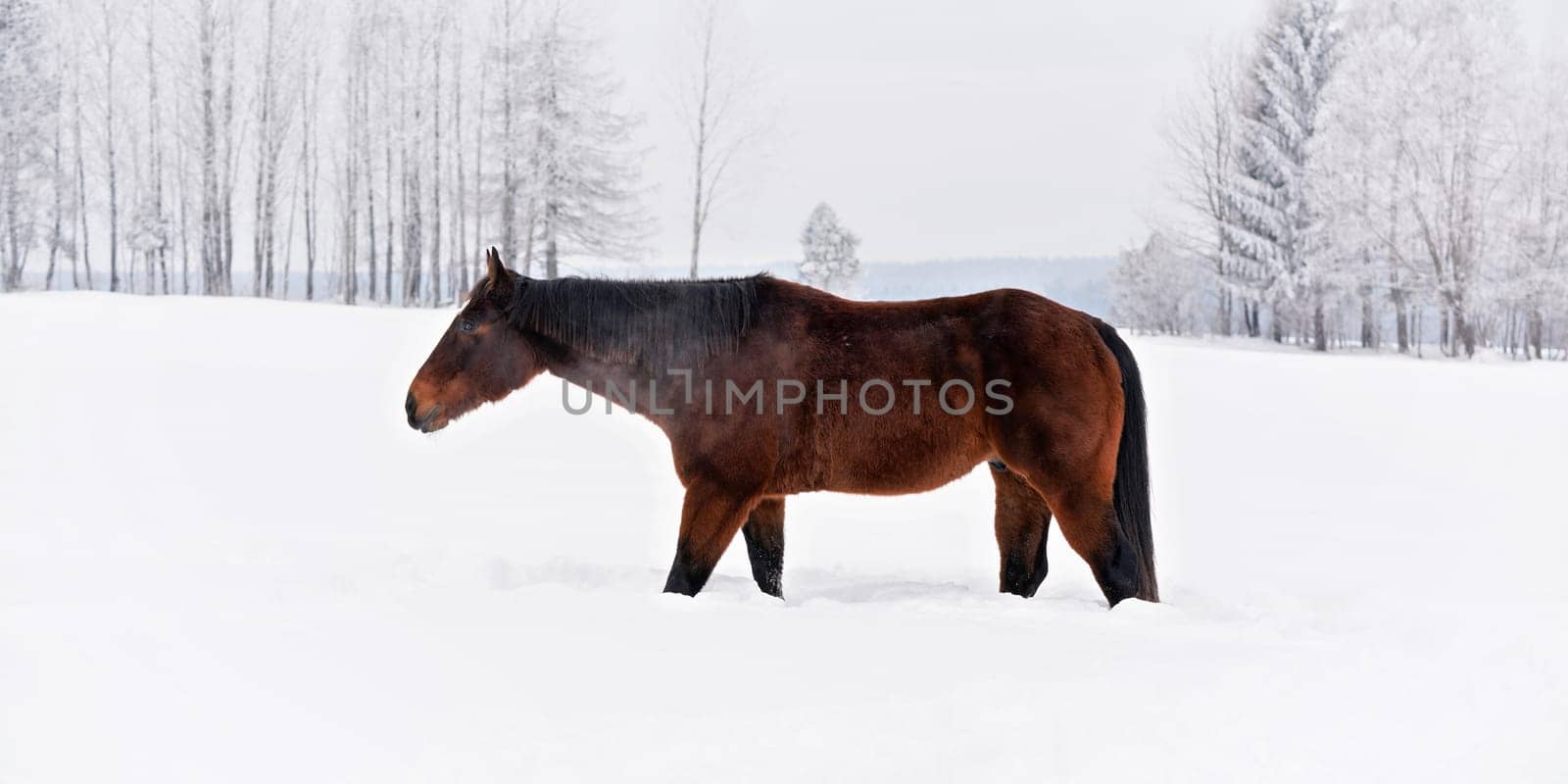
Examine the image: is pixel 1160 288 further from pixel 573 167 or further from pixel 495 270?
pixel 495 270

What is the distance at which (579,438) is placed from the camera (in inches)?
359

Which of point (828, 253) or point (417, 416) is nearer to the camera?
point (417, 416)

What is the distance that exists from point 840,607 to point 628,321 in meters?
1.59

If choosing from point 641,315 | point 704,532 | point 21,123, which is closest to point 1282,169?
point 641,315

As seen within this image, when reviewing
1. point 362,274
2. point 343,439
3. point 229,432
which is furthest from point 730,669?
point 362,274

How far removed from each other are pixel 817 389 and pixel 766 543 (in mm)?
828

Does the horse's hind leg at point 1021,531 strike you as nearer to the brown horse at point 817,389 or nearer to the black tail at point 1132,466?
the brown horse at point 817,389

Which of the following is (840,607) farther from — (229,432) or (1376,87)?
(1376,87)

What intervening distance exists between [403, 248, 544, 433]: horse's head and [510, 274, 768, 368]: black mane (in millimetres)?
70

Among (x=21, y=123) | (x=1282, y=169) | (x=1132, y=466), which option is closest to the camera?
(x=1132, y=466)

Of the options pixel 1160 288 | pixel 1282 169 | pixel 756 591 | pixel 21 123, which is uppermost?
pixel 21 123

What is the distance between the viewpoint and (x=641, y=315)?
14.3ft

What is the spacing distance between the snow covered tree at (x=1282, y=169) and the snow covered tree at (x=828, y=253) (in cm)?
807

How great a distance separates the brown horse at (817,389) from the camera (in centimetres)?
404
